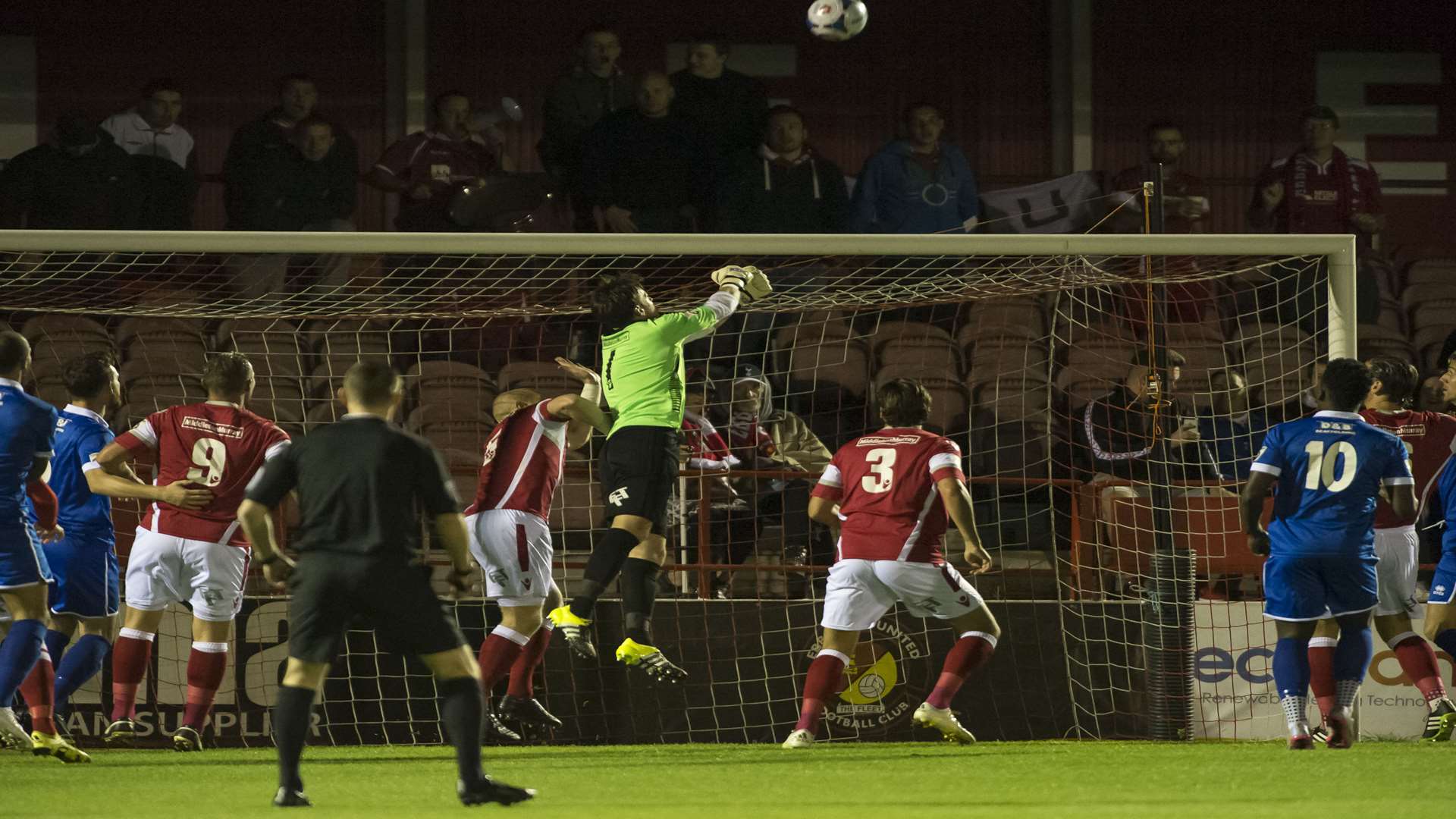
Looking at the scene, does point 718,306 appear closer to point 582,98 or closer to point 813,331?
point 813,331

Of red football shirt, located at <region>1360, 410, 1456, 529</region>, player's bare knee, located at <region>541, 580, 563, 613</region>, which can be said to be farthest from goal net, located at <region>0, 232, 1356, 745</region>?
red football shirt, located at <region>1360, 410, 1456, 529</region>

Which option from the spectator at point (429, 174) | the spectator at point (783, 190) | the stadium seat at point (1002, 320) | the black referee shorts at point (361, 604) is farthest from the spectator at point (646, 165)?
the black referee shorts at point (361, 604)

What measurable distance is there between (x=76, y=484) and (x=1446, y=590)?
22.5 feet

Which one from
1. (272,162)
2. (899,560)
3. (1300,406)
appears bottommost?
(899,560)

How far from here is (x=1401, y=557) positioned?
29.0 feet

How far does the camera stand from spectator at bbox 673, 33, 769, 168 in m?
13.1

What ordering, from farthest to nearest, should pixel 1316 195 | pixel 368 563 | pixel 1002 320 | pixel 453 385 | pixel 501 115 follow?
pixel 501 115, pixel 1316 195, pixel 1002 320, pixel 453 385, pixel 368 563

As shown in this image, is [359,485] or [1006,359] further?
[1006,359]

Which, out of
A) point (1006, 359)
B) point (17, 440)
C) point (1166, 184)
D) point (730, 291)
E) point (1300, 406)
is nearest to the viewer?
point (17, 440)

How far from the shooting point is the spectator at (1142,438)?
10141 mm

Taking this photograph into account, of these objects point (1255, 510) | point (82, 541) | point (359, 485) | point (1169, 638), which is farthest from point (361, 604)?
point (1169, 638)

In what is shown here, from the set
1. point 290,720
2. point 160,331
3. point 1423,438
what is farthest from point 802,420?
point 290,720

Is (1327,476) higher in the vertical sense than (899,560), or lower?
higher

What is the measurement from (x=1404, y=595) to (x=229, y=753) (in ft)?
19.0
